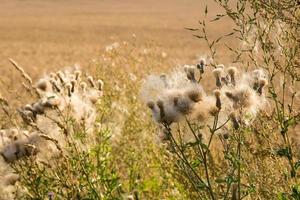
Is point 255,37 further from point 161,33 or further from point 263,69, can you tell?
point 161,33

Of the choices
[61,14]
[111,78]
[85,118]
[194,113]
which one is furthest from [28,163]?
[61,14]

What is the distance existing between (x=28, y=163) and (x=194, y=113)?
3.29ft

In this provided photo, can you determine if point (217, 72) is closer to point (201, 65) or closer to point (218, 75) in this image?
point (218, 75)

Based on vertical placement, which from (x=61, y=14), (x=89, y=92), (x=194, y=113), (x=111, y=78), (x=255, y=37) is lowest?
(x=194, y=113)

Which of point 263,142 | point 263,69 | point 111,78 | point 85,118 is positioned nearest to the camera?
point 263,69

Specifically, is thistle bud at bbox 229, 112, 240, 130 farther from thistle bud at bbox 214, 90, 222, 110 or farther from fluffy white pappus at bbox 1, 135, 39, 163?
fluffy white pappus at bbox 1, 135, 39, 163

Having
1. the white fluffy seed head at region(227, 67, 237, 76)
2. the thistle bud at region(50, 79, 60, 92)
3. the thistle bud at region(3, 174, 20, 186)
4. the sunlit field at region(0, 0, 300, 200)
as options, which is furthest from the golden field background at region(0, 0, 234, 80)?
the white fluffy seed head at region(227, 67, 237, 76)

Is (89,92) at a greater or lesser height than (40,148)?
greater

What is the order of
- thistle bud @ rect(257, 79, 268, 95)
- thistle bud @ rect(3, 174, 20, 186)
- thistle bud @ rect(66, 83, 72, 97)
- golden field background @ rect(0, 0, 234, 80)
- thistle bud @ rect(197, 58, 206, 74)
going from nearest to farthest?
thistle bud @ rect(257, 79, 268, 95) < thistle bud @ rect(197, 58, 206, 74) < thistle bud @ rect(3, 174, 20, 186) < thistle bud @ rect(66, 83, 72, 97) < golden field background @ rect(0, 0, 234, 80)

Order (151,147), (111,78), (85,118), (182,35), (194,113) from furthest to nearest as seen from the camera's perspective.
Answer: (182,35) < (111,78) < (151,147) < (85,118) < (194,113)

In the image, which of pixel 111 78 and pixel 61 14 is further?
pixel 61 14

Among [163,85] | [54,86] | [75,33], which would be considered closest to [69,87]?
[54,86]

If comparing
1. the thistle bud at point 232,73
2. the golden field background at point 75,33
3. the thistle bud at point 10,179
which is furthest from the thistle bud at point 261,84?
the golden field background at point 75,33

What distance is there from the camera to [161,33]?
162 feet
